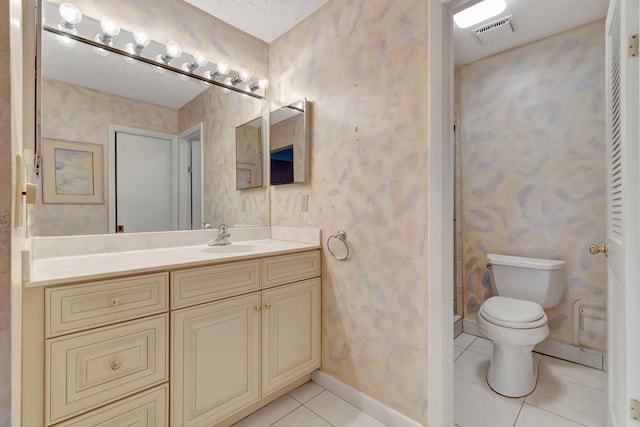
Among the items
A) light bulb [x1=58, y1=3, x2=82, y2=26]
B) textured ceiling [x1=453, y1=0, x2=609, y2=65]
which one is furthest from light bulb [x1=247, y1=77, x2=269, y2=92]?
textured ceiling [x1=453, y1=0, x2=609, y2=65]

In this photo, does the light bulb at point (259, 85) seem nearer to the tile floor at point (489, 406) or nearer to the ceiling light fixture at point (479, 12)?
the ceiling light fixture at point (479, 12)

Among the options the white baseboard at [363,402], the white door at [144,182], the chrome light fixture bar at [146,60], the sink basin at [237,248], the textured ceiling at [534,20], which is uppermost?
the textured ceiling at [534,20]

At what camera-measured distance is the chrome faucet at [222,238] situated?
1.83 m

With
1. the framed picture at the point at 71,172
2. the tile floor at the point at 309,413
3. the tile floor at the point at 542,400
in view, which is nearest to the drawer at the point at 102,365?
the tile floor at the point at 309,413

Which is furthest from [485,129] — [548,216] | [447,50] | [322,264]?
[322,264]

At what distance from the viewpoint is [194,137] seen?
6.06 feet

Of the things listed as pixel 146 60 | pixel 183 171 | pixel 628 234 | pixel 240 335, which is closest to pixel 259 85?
pixel 146 60

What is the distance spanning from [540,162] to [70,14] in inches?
116

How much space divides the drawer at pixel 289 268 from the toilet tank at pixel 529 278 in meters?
1.42

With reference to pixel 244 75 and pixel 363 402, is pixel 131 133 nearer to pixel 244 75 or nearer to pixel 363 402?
pixel 244 75

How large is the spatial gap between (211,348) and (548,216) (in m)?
2.35

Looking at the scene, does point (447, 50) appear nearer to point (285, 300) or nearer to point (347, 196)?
point (347, 196)

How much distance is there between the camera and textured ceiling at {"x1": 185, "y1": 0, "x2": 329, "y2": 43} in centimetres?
178

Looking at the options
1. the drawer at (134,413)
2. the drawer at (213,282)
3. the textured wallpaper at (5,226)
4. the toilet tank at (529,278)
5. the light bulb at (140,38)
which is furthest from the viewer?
the toilet tank at (529,278)
